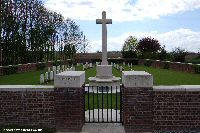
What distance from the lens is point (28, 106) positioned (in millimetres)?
8711

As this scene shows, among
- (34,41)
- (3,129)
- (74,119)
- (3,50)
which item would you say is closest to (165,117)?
(74,119)

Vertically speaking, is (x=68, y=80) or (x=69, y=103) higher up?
(x=68, y=80)

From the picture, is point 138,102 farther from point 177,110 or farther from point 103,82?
point 103,82

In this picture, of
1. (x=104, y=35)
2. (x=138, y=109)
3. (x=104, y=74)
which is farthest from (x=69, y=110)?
(x=104, y=35)

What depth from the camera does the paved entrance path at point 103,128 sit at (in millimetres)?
8289

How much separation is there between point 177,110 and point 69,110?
102 inches

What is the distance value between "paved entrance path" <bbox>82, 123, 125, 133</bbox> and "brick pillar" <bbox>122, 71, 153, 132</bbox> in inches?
11.1

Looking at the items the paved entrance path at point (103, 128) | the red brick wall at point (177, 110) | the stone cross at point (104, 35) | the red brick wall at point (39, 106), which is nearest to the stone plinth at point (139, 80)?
the red brick wall at point (177, 110)

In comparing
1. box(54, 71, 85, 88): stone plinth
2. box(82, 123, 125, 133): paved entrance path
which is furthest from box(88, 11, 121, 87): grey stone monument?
box(54, 71, 85, 88): stone plinth

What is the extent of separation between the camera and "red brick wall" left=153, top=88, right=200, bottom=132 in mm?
8469

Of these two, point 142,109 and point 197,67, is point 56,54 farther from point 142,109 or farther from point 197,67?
point 142,109

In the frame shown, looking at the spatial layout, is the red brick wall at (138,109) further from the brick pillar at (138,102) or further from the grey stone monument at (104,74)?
the grey stone monument at (104,74)

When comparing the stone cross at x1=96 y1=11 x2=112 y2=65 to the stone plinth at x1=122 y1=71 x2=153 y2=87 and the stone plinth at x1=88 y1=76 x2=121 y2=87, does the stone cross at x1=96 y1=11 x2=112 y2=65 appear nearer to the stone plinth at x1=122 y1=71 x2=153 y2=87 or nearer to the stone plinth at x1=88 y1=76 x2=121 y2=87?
the stone plinth at x1=88 y1=76 x2=121 y2=87

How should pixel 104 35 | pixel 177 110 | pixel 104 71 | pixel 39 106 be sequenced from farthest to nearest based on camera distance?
1. pixel 104 35
2. pixel 104 71
3. pixel 39 106
4. pixel 177 110
